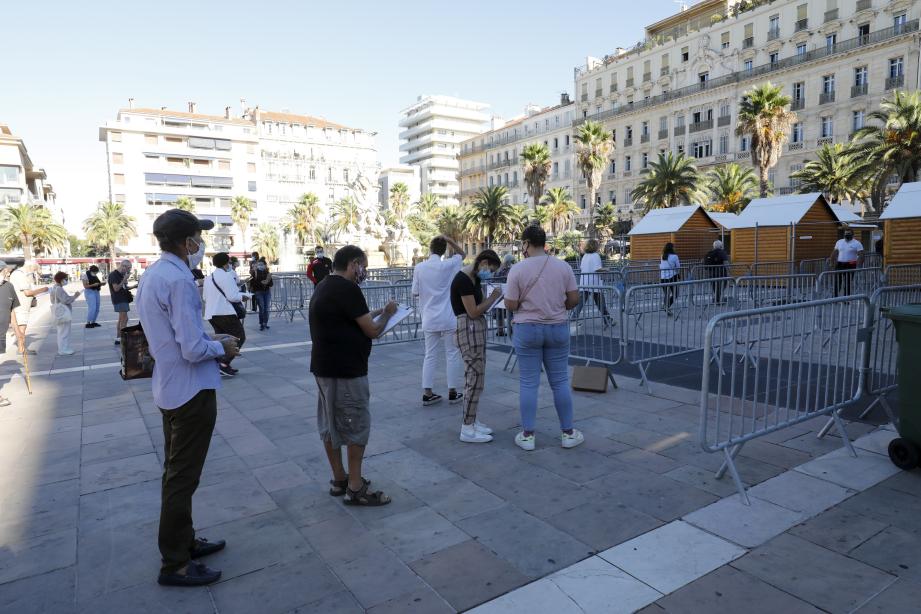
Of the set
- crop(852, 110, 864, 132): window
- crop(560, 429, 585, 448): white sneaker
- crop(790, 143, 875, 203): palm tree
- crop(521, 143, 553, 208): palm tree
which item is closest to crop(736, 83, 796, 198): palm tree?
crop(790, 143, 875, 203): palm tree

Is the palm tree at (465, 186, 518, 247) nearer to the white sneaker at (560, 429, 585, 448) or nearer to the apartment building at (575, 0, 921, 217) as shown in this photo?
the apartment building at (575, 0, 921, 217)

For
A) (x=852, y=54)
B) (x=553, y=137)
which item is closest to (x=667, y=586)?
(x=852, y=54)

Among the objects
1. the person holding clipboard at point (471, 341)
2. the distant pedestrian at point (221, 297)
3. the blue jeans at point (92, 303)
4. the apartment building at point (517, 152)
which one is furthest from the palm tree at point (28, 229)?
the person holding clipboard at point (471, 341)

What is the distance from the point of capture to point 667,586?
2.89 metres

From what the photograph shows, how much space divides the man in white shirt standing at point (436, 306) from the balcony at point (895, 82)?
147 feet

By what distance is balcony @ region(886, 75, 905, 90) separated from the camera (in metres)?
37.5

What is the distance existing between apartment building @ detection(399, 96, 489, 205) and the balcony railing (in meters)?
50.7

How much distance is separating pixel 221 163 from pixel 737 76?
65.4 meters

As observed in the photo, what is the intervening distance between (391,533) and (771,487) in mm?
2685

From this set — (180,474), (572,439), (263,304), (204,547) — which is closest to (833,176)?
(263,304)

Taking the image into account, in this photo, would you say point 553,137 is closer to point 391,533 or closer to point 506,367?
point 506,367

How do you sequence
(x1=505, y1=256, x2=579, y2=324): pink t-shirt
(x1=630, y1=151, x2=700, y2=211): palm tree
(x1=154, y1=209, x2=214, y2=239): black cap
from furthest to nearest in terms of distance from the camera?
1. (x1=630, y1=151, x2=700, y2=211): palm tree
2. (x1=505, y1=256, x2=579, y2=324): pink t-shirt
3. (x1=154, y1=209, x2=214, y2=239): black cap

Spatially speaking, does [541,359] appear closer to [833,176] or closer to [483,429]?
[483,429]

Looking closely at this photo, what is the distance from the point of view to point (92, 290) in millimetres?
14227
